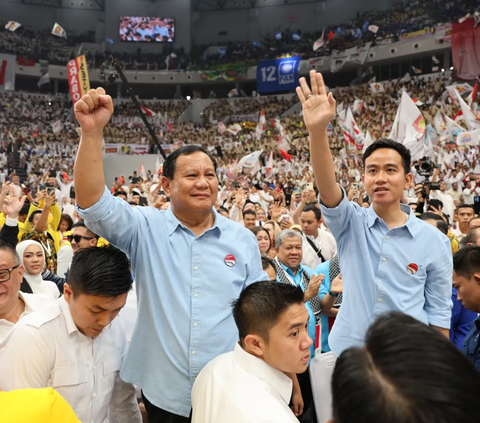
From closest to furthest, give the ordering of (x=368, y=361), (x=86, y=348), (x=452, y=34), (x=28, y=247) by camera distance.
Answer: (x=368, y=361) < (x=86, y=348) < (x=28, y=247) < (x=452, y=34)

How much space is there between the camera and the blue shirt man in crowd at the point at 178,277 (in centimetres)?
192

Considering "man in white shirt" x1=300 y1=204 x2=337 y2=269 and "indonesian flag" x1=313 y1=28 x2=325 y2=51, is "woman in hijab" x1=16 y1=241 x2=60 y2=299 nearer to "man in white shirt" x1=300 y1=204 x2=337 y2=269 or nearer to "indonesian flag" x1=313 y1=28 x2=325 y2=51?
"man in white shirt" x1=300 y1=204 x2=337 y2=269

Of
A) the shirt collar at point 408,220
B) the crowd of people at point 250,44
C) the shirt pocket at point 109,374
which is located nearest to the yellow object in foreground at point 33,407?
the shirt pocket at point 109,374

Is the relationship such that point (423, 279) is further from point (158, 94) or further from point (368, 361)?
point (158, 94)

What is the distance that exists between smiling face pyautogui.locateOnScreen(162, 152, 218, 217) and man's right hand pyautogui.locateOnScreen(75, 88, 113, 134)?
1.28ft

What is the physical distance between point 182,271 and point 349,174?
45.0 feet

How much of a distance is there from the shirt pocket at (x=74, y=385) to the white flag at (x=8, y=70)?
32462 millimetres

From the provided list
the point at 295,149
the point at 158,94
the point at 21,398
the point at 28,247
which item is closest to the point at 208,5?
the point at 158,94

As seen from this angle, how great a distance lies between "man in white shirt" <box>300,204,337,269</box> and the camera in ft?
16.8

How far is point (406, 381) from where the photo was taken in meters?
0.71

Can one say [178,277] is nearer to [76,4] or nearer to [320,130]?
[320,130]

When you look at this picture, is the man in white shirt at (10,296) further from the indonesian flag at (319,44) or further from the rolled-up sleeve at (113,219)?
the indonesian flag at (319,44)

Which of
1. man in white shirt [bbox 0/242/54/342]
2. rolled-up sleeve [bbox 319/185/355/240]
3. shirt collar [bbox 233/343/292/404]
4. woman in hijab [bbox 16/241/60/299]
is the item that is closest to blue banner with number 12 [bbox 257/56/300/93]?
woman in hijab [bbox 16/241/60/299]

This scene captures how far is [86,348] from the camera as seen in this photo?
197 centimetres
